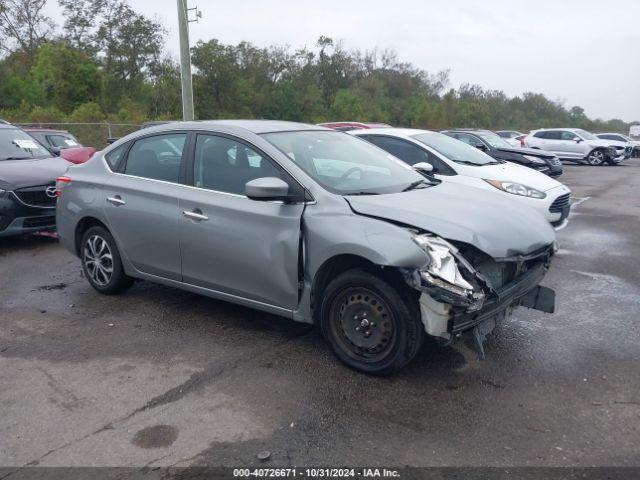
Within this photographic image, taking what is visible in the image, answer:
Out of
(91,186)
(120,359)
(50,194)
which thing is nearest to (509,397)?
(120,359)

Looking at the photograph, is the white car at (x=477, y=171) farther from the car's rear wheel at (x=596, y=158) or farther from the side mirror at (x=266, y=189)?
the car's rear wheel at (x=596, y=158)

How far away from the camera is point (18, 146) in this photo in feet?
30.3

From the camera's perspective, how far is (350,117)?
4909cm

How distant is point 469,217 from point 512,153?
1245 centimetres

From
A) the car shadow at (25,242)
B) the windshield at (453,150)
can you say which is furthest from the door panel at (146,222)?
the windshield at (453,150)

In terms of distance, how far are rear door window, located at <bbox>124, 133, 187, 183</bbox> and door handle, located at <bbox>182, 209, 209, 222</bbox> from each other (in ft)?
1.26

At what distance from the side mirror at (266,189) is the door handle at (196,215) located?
72 centimetres

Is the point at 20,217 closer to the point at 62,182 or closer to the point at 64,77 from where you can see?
the point at 62,182

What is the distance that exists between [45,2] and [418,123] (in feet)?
101

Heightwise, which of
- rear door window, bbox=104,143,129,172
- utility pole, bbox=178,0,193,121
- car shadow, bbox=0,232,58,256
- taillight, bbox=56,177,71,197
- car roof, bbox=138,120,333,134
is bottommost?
car shadow, bbox=0,232,58,256

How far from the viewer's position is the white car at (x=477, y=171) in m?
8.17

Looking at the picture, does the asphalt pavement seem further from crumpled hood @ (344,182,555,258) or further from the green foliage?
the green foliage

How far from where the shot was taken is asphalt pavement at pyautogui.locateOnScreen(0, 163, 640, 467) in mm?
3213

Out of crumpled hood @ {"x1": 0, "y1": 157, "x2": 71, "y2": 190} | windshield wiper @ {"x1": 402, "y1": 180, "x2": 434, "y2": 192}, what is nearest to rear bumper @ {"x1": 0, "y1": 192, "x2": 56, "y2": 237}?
crumpled hood @ {"x1": 0, "y1": 157, "x2": 71, "y2": 190}
